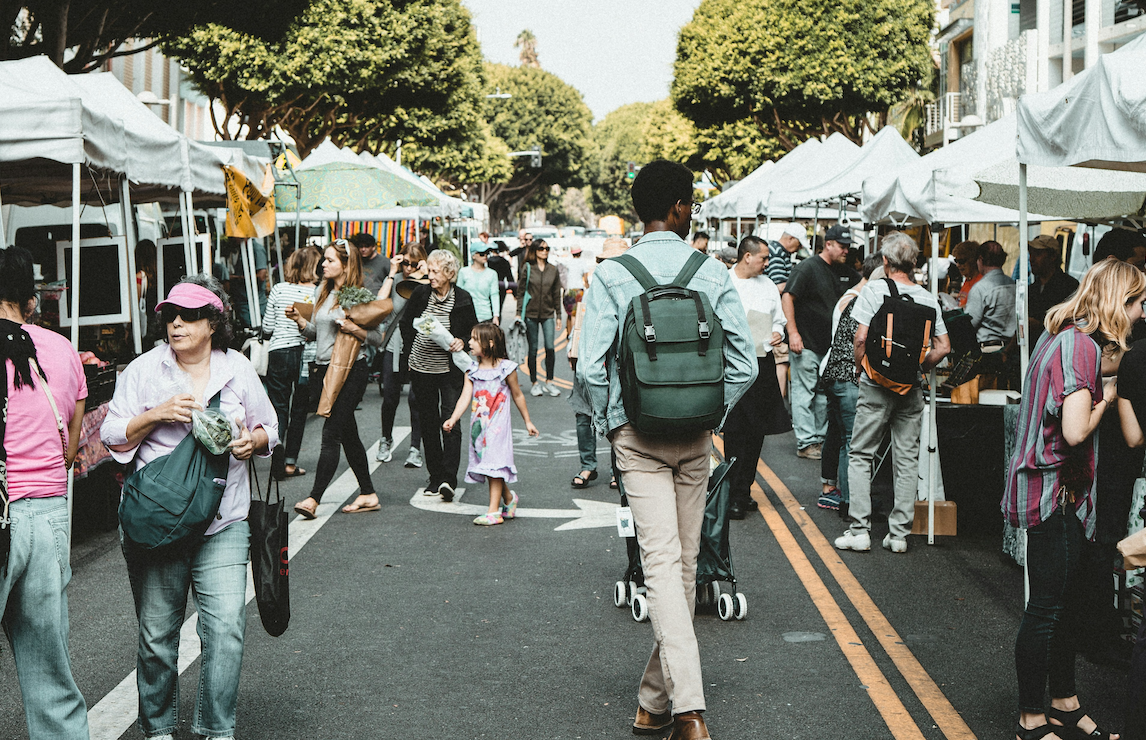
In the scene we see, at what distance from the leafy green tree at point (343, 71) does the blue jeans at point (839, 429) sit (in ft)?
64.6

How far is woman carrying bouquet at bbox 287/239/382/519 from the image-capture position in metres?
8.12

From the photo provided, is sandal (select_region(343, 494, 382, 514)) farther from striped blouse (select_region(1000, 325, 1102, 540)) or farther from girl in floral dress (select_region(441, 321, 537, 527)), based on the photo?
striped blouse (select_region(1000, 325, 1102, 540))

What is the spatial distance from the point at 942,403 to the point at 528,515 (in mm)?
2857

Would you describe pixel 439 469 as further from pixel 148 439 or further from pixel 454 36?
pixel 454 36

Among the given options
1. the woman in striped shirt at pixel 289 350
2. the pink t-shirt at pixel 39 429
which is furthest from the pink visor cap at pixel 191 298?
the woman in striped shirt at pixel 289 350

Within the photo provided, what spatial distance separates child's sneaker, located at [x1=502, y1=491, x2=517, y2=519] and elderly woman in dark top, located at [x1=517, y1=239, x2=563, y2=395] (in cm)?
674

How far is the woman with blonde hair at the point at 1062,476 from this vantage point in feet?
13.7

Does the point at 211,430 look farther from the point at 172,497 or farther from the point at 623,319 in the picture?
the point at 623,319

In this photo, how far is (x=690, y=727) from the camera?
155 inches

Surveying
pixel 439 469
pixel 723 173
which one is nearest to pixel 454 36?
pixel 723 173

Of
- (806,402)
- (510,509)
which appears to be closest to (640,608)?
(510,509)

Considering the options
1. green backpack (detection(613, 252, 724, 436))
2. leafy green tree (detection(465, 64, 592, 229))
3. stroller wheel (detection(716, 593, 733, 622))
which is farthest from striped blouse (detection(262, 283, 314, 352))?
leafy green tree (detection(465, 64, 592, 229))

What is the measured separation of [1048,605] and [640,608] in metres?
2.05

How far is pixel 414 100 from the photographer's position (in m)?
33.6
